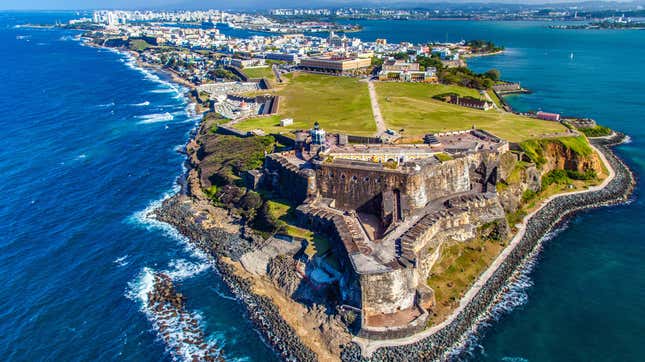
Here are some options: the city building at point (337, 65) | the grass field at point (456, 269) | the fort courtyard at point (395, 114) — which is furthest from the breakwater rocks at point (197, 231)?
the city building at point (337, 65)

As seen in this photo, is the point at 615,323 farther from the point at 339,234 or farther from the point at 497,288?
the point at 339,234

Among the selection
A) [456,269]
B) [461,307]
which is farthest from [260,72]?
[461,307]

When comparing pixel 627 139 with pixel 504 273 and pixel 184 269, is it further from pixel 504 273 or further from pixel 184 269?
pixel 184 269

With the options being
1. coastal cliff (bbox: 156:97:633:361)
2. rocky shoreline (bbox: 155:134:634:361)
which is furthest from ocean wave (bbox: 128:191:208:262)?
coastal cliff (bbox: 156:97:633:361)

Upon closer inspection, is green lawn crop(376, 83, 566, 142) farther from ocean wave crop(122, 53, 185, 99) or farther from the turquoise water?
ocean wave crop(122, 53, 185, 99)

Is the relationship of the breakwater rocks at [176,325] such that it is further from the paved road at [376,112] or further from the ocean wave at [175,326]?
the paved road at [376,112]
